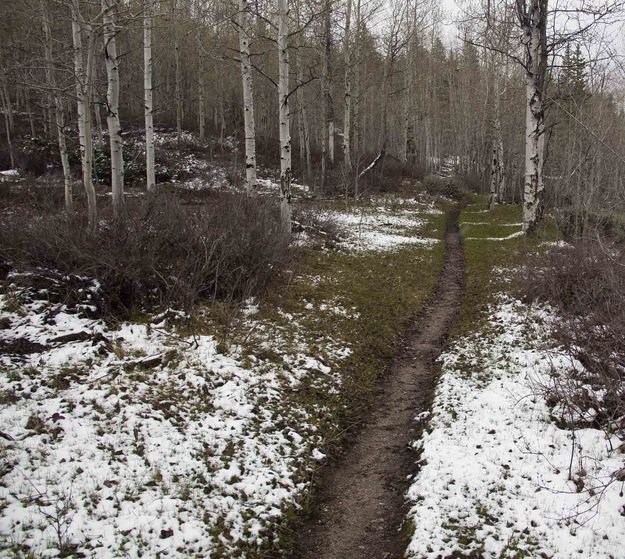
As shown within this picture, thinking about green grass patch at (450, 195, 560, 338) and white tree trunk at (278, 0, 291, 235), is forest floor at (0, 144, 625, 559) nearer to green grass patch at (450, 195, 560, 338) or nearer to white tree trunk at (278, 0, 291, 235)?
green grass patch at (450, 195, 560, 338)

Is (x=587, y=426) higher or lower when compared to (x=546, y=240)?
lower

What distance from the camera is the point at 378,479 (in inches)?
195

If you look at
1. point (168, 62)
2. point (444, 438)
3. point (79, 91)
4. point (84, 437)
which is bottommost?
point (444, 438)

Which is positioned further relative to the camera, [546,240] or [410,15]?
[410,15]

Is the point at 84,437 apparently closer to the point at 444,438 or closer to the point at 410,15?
the point at 444,438

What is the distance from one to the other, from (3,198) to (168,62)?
29.8 metres

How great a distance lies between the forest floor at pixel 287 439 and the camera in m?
3.80

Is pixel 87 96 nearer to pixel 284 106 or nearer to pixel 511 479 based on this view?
pixel 284 106

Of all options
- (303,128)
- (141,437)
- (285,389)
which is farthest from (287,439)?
(303,128)

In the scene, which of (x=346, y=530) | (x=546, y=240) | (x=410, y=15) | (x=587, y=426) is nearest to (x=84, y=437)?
(x=346, y=530)

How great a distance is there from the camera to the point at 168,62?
41.2 metres

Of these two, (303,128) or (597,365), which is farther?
(303,128)

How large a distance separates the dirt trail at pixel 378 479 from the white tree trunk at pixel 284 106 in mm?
4941

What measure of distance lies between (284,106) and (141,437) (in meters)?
8.92
